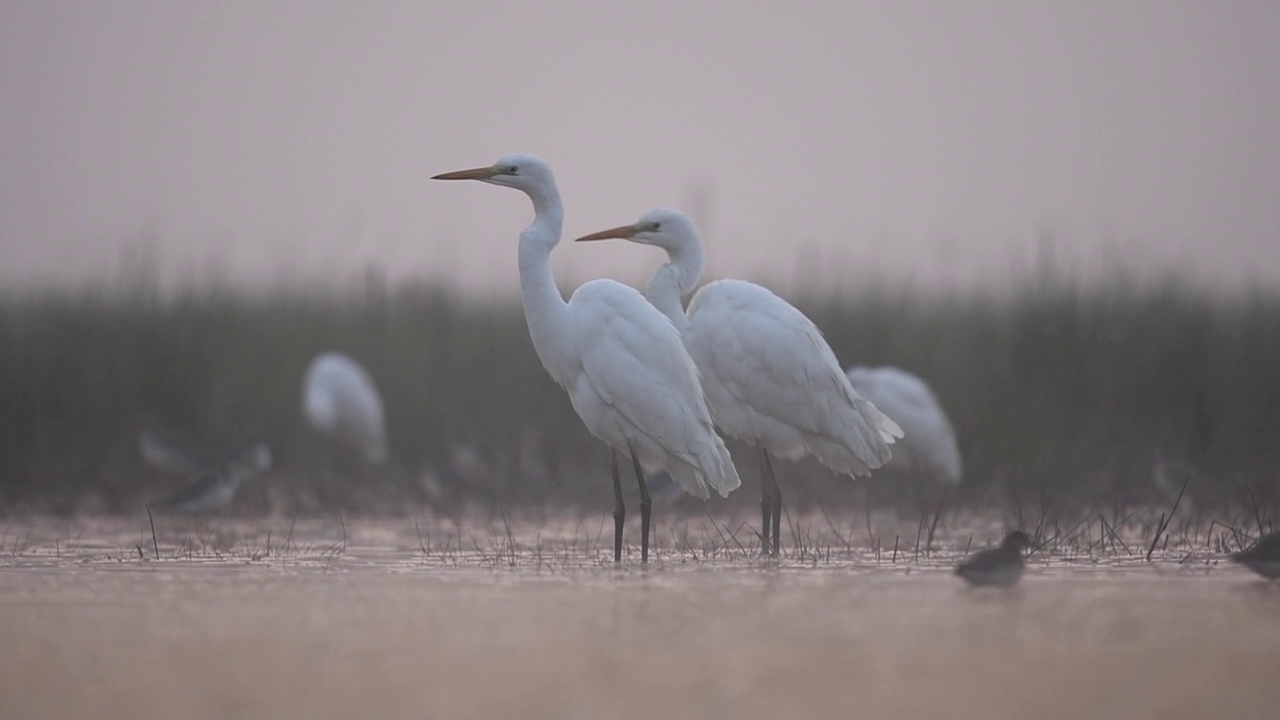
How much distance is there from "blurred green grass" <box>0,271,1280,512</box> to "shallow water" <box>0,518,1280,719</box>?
3.37 metres

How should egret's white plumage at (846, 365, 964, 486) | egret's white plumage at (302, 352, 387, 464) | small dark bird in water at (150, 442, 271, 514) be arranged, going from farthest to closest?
egret's white plumage at (302, 352, 387, 464) < egret's white plumage at (846, 365, 964, 486) < small dark bird in water at (150, 442, 271, 514)

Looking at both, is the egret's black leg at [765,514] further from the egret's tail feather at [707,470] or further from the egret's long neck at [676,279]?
the egret's long neck at [676,279]

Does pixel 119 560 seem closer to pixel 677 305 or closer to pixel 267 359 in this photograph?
pixel 677 305

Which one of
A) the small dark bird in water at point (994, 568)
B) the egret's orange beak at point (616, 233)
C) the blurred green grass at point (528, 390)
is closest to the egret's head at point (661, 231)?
the egret's orange beak at point (616, 233)

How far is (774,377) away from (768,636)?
3570mm

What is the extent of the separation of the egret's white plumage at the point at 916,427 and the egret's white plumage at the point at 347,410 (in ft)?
11.6

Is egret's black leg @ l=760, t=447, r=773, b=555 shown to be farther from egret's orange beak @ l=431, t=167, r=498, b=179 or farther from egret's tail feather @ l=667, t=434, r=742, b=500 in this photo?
egret's orange beak @ l=431, t=167, r=498, b=179

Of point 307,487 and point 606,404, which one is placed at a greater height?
point 606,404

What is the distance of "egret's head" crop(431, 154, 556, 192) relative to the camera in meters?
8.28

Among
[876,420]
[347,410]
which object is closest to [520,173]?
[876,420]

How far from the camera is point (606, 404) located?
7949mm

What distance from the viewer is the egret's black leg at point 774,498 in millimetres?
7980

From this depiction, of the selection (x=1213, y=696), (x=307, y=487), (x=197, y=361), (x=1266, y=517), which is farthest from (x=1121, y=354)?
(x=1213, y=696)

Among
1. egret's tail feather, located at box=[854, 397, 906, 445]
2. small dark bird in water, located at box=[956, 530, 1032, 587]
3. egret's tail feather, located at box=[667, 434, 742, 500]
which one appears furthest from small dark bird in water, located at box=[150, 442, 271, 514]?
small dark bird in water, located at box=[956, 530, 1032, 587]
